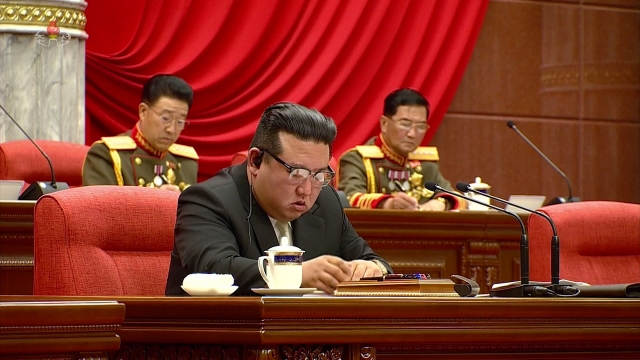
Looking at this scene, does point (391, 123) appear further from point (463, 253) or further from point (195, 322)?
point (195, 322)

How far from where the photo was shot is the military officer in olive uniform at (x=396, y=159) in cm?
561

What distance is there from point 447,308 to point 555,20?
215 inches

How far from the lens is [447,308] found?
1.88 meters

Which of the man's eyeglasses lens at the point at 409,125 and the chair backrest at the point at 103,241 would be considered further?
the man's eyeglasses lens at the point at 409,125

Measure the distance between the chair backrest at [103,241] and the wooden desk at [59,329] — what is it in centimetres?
81

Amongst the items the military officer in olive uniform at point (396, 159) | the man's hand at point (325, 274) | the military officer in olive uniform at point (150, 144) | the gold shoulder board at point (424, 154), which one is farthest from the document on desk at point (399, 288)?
the gold shoulder board at point (424, 154)

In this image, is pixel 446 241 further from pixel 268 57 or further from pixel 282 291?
pixel 282 291

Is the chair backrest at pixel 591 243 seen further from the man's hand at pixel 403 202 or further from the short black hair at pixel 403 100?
the short black hair at pixel 403 100

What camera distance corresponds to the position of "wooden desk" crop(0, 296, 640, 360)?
1736mm

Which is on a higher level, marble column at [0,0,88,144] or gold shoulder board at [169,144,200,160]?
marble column at [0,0,88,144]

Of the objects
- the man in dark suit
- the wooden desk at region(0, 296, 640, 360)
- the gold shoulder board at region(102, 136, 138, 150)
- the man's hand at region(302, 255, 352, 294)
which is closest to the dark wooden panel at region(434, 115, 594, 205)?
the gold shoulder board at region(102, 136, 138, 150)

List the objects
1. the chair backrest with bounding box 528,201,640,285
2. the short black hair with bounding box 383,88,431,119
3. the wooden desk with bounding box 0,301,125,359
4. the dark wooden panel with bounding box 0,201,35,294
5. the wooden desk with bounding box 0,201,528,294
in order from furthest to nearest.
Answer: the short black hair with bounding box 383,88,431,119, the wooden desk with bounding box 0,201,528,294, the dark wooden panel with bounding box 0,201,35,294, the chair backrest with bounding box 528,201,640,285, the wooden desk with bounding box 0,301,125,359

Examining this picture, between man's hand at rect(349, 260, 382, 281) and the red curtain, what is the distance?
3.40 metres

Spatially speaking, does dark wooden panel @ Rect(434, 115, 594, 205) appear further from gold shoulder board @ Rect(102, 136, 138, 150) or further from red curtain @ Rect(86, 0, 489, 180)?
gold shoulder board @ Rect(102, 136, 138, 150)
